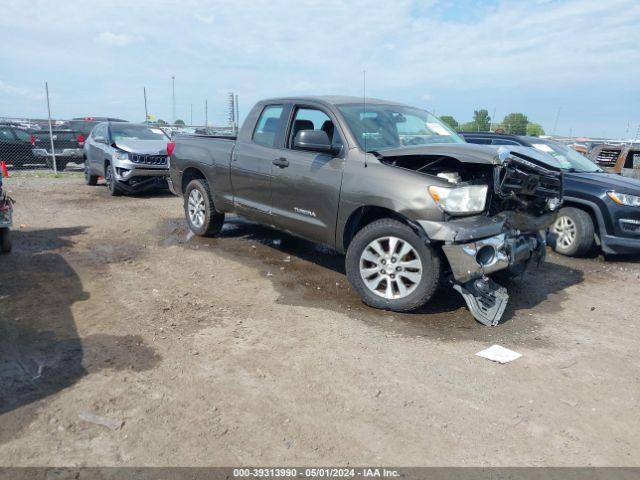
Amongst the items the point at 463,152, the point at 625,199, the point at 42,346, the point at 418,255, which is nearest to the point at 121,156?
the point at 42,346

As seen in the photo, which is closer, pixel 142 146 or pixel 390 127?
pixel 390 127

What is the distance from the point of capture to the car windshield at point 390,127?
497 cm

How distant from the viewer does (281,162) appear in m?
5.54

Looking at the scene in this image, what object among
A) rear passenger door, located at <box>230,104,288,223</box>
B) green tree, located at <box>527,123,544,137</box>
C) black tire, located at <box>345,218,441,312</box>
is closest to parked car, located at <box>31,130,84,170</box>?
rear passenger door, located at <box>230,104,288,223</box>

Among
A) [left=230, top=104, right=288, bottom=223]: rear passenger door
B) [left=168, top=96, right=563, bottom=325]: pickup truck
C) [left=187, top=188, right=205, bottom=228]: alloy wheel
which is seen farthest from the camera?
[left=187, top=188, right=205, bottom=228]: alloy wheel

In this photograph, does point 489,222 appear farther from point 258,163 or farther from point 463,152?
point 258,163

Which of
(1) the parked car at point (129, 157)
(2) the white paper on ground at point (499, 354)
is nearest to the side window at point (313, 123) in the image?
(2) the white paper on ground at point (499, 354)

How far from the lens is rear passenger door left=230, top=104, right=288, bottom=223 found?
18.9 feet

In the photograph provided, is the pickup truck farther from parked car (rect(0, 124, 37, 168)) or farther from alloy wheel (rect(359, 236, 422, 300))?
parked car (rect(0, 124, 37, 168))

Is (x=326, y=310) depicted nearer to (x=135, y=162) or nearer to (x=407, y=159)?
(x=407, y=159)

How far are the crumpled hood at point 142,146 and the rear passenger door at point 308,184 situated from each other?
6068mm

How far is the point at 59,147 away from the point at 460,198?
15389mm

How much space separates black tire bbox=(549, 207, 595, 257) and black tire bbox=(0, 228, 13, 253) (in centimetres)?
715

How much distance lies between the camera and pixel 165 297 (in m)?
4.87
